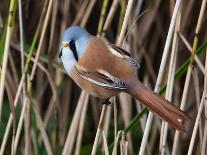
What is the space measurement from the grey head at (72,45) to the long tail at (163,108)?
190 mm

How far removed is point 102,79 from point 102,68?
3 centimetres

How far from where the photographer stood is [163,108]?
150 centimetres

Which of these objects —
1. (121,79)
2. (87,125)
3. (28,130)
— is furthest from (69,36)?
(87,125)

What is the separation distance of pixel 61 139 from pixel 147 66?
466 millimetres

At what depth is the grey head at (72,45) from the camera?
59.0 inches

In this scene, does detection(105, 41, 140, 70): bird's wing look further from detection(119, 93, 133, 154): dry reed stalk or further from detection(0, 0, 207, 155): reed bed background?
detection(119, 93, 133, 154): dry reed stalk

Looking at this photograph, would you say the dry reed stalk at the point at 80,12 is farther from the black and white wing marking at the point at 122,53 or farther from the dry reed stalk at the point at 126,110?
the black and white wing marking at the point at 122,53

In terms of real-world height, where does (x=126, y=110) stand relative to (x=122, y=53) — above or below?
below

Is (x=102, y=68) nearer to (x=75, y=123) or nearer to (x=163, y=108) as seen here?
(x=163, y=108)

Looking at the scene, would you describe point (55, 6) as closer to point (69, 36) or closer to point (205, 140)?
point (69, 36)

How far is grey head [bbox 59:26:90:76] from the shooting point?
4.92 ft

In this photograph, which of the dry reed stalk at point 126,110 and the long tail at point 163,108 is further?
the dry reed stalk at point 126,110

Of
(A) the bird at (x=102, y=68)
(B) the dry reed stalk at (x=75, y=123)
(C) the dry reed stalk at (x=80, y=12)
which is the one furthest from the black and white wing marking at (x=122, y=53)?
(C) the dry reed stalk at (x=80, y=12)

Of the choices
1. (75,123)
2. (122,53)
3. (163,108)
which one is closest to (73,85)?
(75,123)
